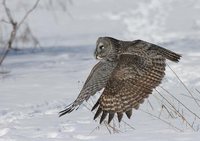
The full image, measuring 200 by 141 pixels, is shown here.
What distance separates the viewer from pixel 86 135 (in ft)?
21.1

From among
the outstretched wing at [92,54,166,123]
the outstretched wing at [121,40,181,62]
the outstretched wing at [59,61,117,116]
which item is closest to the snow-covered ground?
the outstretched wing at [92,54,166,123]

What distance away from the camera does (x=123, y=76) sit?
5945mm

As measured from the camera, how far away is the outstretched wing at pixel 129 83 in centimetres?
570

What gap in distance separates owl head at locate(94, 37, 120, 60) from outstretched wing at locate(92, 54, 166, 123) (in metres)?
0.13

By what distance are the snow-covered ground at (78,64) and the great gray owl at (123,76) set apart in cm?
25

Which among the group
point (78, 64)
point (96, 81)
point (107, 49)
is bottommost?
point (78, 64)

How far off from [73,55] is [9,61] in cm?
115

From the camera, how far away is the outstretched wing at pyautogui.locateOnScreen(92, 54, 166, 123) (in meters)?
5.70

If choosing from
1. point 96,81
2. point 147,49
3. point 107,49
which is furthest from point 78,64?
point 96,81

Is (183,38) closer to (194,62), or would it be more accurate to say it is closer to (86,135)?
(194,62)

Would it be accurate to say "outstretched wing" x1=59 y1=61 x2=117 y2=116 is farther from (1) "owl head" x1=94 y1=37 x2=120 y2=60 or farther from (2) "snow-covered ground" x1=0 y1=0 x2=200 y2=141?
(2) "snow-covered ground" x1=0 y1=0 x2=200 y2=141

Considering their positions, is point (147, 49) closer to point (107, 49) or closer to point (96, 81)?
point (107, 49)

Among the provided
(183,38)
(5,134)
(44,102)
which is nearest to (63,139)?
(5,134)

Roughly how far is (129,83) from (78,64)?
6437mm
